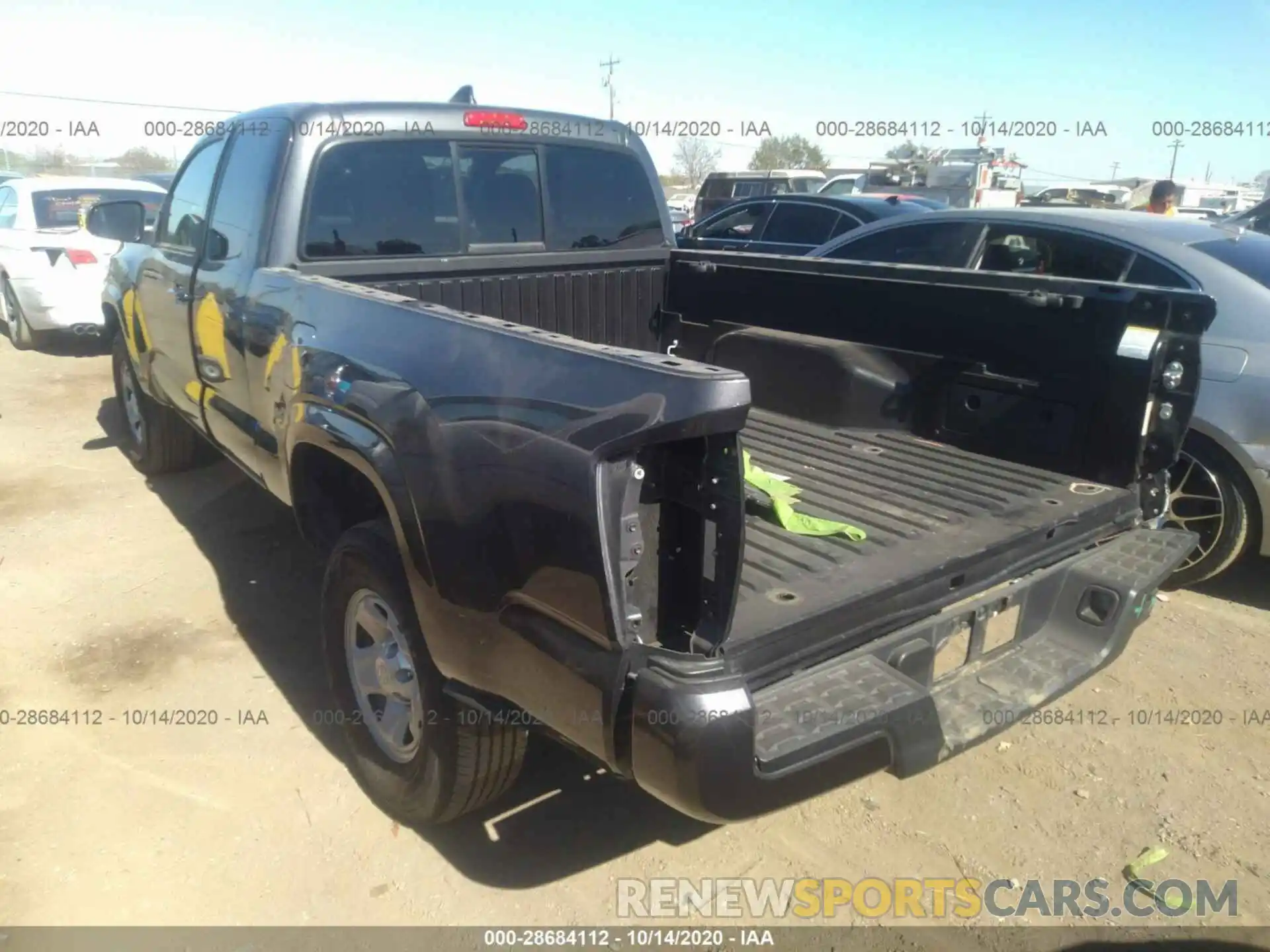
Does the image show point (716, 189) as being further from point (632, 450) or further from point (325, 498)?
point (632, 450)

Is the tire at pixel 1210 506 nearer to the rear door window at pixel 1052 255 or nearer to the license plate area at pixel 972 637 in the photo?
the rear door window at pixel 1052 255

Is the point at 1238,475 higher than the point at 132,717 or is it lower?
higher

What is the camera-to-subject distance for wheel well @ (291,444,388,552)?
9.96ft

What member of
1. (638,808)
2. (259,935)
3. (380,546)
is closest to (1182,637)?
(638,808)

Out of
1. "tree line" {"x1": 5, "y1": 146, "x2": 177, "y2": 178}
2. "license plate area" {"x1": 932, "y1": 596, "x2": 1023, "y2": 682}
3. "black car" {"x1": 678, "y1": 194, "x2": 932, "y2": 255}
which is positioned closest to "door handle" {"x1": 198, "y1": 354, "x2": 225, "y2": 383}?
"license plate area" {"x1": 932, "y1": 596, "x2": 1023, "y2": 682}

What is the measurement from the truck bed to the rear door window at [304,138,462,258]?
1.49 m

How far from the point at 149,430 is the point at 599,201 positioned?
3.17 meters

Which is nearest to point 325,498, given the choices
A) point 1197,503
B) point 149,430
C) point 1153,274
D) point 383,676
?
point 383,676

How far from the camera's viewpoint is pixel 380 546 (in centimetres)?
256

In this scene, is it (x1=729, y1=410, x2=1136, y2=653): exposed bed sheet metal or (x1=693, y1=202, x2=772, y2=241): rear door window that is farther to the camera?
(x1=693, y1=202, x2=772, y2=241): rear door window

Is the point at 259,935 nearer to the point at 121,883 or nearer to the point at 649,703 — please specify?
the point at 121,883

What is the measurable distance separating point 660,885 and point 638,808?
35 centimetres

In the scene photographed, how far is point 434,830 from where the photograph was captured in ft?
9.28

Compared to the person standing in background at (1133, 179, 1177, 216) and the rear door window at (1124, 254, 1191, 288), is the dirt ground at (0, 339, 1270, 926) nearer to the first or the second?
the rear door window at (1124, 254, 1191, 288)
